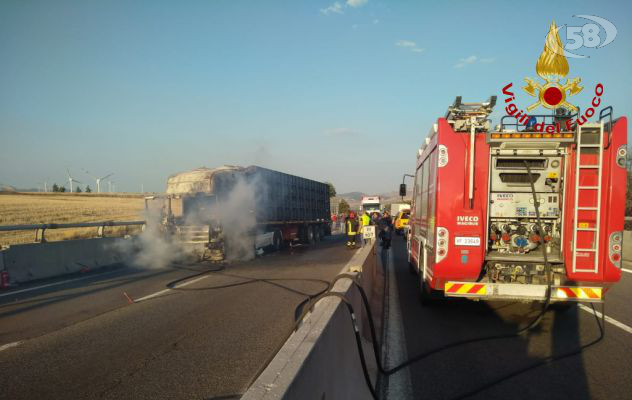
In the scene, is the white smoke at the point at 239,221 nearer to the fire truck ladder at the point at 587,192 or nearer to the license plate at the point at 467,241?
the license plate at the point at 467,241

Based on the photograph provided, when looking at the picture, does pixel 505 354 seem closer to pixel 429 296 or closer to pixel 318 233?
pixel 429 296

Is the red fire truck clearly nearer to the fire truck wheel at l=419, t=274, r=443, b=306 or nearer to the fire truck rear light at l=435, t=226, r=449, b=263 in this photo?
the fire truck rear light at l=435, t=226, r=449, b=263

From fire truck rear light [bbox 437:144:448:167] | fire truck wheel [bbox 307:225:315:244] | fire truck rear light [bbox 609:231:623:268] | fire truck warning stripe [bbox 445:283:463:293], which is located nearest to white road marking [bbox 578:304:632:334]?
fire truck rear light [bbox 609:231:623:268]

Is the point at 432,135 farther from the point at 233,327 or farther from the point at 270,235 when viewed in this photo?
the point at 270,235

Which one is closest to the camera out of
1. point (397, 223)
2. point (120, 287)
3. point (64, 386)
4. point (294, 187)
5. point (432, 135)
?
point (64, 386)

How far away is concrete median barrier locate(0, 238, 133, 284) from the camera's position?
10.4m

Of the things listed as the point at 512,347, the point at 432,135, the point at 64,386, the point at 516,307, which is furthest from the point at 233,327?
the point at 516,307

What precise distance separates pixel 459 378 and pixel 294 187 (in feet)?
55.2

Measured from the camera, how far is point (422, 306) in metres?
7.79

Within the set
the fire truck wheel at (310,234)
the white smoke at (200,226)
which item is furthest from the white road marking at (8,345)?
the fire truck wheel at (310,234)

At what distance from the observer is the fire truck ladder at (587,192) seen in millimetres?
5887

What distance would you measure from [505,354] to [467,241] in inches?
62.6

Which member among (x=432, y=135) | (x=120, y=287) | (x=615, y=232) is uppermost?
(x=432, y=135)

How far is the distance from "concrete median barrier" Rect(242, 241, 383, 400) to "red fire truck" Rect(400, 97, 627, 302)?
263 cm
